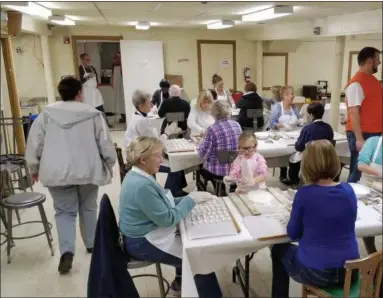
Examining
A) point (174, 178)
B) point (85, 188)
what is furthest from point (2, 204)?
point (174, 178)

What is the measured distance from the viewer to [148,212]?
1.21 metres

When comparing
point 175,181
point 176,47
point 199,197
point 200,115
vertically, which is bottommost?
point 175,181

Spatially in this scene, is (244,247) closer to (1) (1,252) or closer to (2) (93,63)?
(1) (1,252)

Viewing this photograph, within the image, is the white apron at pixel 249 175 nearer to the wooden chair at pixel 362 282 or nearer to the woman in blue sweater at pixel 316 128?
the wooden chair at pixel 362 282

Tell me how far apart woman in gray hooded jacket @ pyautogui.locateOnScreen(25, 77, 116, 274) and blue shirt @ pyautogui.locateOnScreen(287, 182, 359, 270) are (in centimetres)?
97

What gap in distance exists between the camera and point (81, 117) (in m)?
1.54

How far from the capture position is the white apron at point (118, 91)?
5.96 meters

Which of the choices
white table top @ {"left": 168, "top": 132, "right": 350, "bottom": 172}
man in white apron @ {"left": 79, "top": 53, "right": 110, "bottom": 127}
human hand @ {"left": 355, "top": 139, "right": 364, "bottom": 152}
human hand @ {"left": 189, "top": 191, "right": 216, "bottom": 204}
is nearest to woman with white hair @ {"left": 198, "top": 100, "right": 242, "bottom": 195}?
white table top @ {"left": 168, "top": 132, "right": 350, "bottom": 172}

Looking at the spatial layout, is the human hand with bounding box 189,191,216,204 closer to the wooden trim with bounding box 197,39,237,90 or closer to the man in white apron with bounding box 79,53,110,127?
the man in white apron with bounding box 79,53,110,127

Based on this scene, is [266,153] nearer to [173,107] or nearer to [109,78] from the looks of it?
[173,107]

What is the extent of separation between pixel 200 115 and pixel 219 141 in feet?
3.15

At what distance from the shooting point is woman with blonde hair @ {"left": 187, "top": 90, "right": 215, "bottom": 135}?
3.00m

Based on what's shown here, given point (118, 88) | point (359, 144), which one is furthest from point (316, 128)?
point (118, 88)

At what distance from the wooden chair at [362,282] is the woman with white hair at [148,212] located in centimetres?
46
